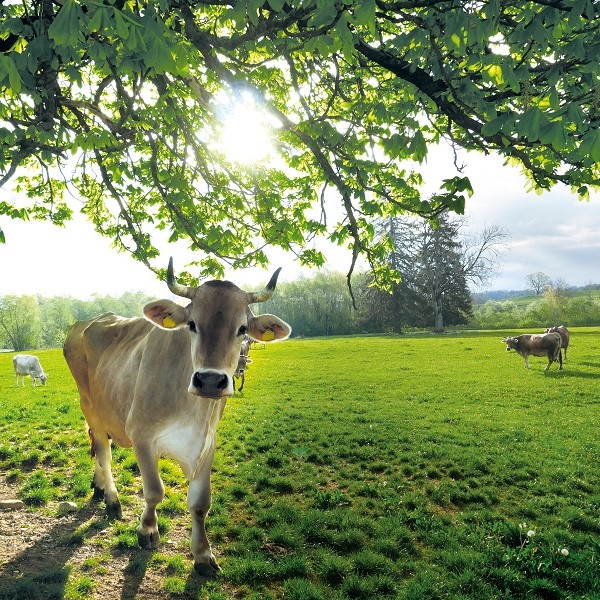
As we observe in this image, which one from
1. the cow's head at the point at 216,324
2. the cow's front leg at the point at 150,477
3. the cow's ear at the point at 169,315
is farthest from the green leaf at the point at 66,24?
the cow's front leg at the point at 150,477

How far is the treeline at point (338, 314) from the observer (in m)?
62.5

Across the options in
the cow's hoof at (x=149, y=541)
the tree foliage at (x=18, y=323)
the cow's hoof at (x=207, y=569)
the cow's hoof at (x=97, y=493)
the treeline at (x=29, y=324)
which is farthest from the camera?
the treeline at (x=29, y=324)

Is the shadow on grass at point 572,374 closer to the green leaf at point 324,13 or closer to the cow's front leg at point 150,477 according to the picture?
the cow's front leg at point 150,477

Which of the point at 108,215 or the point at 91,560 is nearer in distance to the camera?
the point at 91,560

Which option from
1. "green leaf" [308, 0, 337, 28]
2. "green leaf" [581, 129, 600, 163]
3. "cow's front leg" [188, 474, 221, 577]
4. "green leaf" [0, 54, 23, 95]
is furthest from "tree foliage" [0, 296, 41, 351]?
"green leaf" [581, 129, 600, 163]

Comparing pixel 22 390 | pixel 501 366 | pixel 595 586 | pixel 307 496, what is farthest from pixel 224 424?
pixel 501 366

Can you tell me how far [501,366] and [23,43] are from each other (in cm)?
2361

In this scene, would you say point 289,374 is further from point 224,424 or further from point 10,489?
point 10,489

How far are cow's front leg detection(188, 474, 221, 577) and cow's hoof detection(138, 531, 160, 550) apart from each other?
2.29 feet

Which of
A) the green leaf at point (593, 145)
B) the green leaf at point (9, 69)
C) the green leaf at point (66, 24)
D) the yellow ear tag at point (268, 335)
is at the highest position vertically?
the green leaf at point (66, 24)

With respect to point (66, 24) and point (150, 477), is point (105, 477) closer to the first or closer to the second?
point (150, 477)

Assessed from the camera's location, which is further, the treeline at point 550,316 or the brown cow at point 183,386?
the treeline at point 550,316

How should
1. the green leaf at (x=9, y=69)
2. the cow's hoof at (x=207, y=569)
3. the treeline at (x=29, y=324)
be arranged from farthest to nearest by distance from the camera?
the treeline at (x=29, y=324), the cow's hoof at (x=207, y=569), the green leaf at (x=9, y=69)

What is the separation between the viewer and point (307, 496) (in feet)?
24.6
